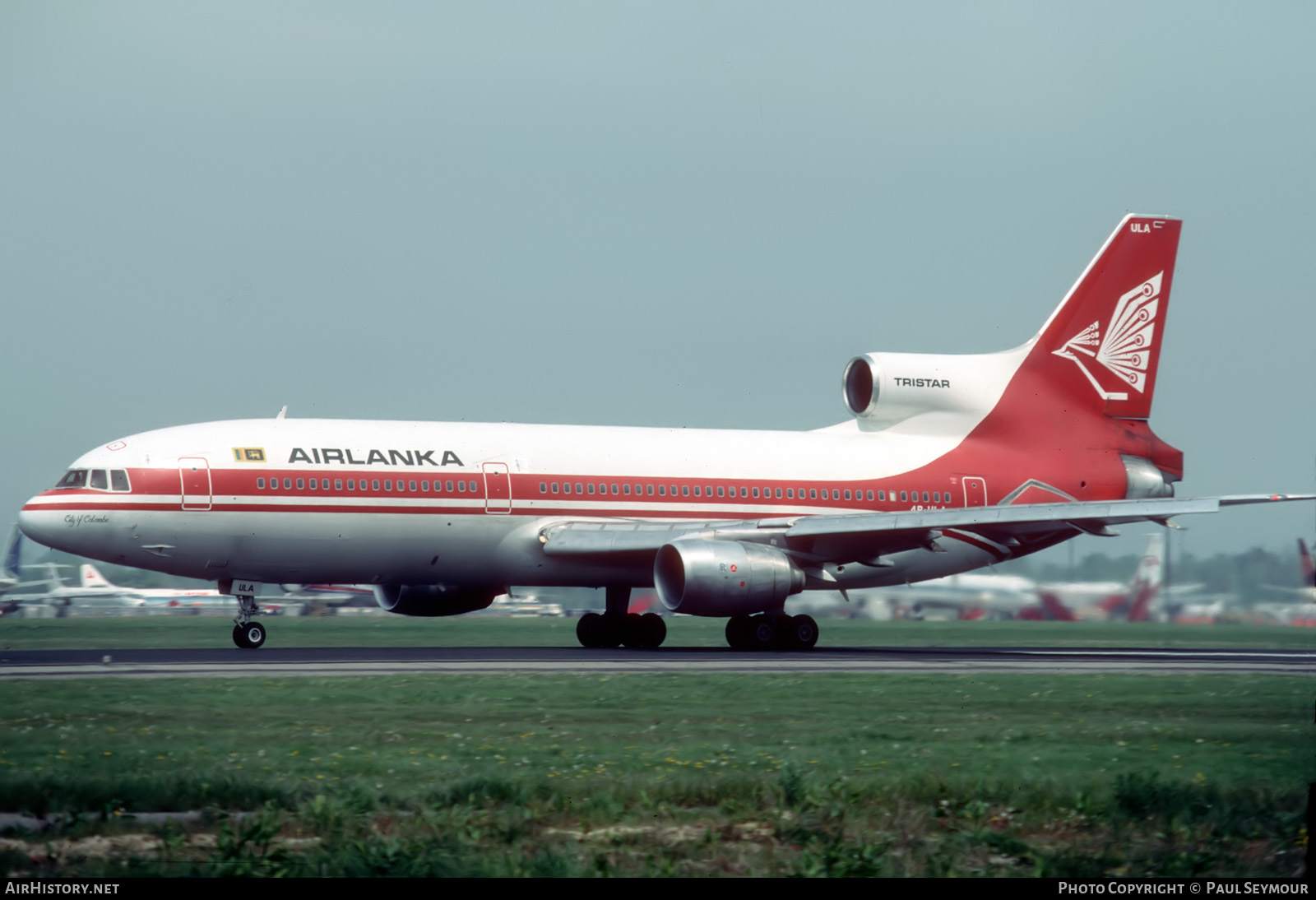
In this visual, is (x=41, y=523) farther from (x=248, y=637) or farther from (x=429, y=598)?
(x=429, y=598)

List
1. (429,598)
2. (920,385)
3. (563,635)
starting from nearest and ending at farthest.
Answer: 1. (429,598)
2. (920,385)
3. (563,635)

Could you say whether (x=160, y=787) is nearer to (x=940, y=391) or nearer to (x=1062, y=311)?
(x=940, y=391)

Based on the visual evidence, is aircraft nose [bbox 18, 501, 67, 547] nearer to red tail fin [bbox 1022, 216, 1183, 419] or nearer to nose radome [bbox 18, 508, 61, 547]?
nose radome [bbox 18, 508, 61, 547]

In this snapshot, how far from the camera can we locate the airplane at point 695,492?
30.1m

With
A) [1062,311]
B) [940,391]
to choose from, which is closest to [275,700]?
[940,391]

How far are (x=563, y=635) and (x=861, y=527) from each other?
43.6ft

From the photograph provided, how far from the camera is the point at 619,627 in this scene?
3519cm

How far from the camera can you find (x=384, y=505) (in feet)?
102

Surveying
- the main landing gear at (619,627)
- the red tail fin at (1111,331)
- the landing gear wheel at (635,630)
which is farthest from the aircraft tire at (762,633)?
the red tail fin at (1111,331)

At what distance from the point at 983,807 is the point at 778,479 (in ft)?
79.1

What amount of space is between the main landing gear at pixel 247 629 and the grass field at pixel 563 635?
65.6 inches

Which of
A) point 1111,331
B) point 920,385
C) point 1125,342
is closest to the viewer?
point 920,385

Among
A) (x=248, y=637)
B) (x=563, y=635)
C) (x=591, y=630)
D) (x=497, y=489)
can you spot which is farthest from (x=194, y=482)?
(x=563, y=635)

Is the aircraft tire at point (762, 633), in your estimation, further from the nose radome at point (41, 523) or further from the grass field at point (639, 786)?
the nose radome at point (41, 523)
